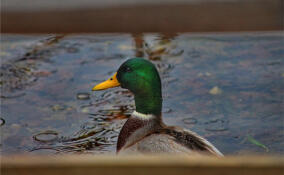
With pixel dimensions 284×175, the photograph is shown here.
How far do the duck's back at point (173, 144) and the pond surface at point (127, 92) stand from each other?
671mm

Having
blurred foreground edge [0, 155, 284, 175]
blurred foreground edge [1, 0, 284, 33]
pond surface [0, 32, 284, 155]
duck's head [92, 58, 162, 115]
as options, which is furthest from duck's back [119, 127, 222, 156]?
blurred foreground edge [0, 155, 284, 175]

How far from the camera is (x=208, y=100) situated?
4367 mm

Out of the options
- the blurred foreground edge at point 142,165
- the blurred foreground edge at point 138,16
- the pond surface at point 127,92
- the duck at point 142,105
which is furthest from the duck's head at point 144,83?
the blurred foreground edge at point 142,165

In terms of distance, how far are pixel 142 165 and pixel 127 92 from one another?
12.5 feet

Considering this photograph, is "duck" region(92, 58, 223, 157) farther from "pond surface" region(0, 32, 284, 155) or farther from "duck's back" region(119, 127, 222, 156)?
"pond surface" region(0, 32, 284, 155)

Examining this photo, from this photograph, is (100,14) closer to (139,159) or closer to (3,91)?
(139,159)

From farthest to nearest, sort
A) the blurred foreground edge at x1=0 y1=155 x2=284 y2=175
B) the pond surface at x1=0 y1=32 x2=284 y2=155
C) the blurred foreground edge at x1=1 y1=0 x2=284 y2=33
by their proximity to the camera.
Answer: the pond surface at x1=0 y1=32 x2=284 y2=155 → the blurred foreground edge at x1=1 y1=0 x2=284 y2=33 → the blurred foreground edge at x1=0 y1=155 x2=284 y2=175

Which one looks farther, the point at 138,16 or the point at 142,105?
the point at 142,105

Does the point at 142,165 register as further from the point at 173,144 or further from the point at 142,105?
the point at 142,105

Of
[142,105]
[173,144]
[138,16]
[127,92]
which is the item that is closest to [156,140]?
[173,144]

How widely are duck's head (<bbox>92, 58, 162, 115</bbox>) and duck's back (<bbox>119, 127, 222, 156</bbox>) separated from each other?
374mm

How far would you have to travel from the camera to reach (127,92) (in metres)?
4.67

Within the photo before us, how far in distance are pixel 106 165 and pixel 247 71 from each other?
4200 mm

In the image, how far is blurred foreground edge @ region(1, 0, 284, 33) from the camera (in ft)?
3.69
